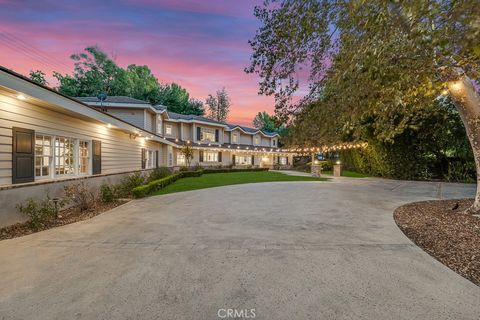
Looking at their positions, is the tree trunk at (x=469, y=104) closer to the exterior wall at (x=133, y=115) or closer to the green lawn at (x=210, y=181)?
the green lawn at (x=210, y=181)

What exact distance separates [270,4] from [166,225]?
248 inches

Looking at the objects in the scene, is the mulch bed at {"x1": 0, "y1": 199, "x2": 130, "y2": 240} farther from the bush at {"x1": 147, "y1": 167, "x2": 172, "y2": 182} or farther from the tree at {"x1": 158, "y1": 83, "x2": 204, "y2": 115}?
the tree at {"x1": 158, "y1": 83, "x2": 204, "y2": 115}

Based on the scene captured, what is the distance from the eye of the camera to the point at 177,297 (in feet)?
8.01

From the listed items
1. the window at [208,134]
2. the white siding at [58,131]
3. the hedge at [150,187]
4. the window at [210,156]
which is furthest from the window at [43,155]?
the window at [208,134]

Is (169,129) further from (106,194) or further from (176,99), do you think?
(176,99)

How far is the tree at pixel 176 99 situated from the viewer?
39.2m

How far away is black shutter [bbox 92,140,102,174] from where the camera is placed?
8516mm

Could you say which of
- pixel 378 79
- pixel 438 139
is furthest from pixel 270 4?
pixel 438 139

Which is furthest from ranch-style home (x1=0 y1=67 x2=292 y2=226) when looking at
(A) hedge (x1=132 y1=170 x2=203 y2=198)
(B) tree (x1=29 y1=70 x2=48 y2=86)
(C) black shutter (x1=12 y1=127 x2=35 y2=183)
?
(B) tree (x1=29 y1=70 x2=48 y2=86)

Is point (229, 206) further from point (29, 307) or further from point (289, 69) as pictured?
point (29, 307)

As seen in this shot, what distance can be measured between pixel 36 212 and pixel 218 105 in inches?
2158

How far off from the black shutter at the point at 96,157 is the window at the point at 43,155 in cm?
199

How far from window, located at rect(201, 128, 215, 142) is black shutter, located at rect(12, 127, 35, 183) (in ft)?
67.9

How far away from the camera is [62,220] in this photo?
568cm
